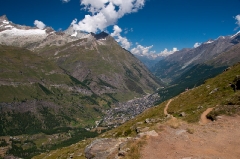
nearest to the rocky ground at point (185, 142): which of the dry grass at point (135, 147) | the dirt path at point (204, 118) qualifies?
the dirt path at point (204, 118)

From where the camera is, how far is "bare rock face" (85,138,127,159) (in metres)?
42.0

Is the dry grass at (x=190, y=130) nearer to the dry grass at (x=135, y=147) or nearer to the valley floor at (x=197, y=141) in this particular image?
the valley floor at (x=197, y=141)

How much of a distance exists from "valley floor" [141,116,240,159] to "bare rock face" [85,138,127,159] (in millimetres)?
7548

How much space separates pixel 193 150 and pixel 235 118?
18.4 metres

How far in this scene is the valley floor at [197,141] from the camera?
34831 mm

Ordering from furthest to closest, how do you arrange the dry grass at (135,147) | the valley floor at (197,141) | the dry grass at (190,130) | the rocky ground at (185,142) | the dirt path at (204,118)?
the dirt path at (204,118) → the dry grass at (190,130) → the dry grass at (135,147) → the rocky ground at (185,142) → the valley floor at (197,141)

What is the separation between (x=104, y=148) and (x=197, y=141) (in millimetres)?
18435

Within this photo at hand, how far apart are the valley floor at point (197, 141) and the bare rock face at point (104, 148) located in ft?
24.8

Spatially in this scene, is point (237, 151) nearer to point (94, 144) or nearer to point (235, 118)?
point (235, 118)

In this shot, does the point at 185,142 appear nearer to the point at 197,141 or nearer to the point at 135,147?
the point at 197,141

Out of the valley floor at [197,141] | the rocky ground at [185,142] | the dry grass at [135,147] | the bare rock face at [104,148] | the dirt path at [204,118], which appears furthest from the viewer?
the dirt path at [204,118]

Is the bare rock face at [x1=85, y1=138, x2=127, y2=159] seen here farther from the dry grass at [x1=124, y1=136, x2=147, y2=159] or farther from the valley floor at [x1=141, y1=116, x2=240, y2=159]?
the valley floor at [x1=141, y1=116, x2=240, y2=159]

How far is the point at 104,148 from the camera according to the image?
44406 mm

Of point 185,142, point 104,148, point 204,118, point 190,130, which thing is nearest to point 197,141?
point 185,142
